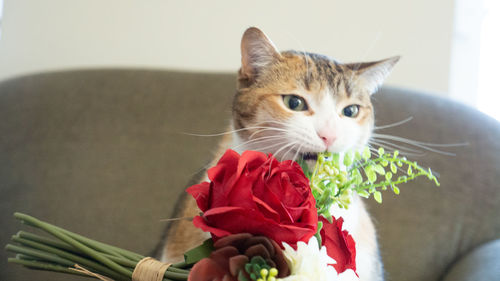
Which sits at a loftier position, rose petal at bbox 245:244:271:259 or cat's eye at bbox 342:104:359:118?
cat's eye at bbox 342:104:359:118

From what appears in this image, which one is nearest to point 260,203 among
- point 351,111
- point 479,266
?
point 351,111

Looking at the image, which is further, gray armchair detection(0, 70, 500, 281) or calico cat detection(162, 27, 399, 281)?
gray armchair detection(0, 70, 500, 281)

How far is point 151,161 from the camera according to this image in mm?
1482

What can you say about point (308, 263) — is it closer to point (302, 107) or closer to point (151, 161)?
point (302, 107)

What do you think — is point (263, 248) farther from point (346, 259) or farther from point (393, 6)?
point (393, 6)

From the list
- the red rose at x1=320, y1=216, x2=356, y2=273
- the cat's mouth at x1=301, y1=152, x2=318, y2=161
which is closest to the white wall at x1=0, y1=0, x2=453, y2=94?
the cat's mouth at x1=301, y1=152, x2=318, y2=161

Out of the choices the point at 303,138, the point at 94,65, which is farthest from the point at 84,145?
the point at 303,138

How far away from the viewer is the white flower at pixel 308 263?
0.41 metres

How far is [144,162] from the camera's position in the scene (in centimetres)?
148

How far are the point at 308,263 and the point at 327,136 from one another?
28 cm

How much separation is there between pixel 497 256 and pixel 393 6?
116cm

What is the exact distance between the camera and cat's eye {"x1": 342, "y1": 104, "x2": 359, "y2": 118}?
791 millimetres

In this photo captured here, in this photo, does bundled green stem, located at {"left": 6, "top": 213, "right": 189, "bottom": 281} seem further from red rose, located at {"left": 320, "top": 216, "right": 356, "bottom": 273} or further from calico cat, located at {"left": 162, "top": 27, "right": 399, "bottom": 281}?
calico cat, located at {"left": 162, "top": 27, "right": 399, "bottom": 281}

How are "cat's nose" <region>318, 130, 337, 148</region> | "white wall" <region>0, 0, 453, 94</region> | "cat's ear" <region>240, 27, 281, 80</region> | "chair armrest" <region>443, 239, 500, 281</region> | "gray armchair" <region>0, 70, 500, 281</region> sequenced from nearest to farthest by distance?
1. "cat's nose" <region>318, 130, 337, 148</region>
2. "cat's ear" <region>240, 27, 281, 80</region>
3. "chair armrest" <region>443, 239, 500, 281</region>
4. "gray armchair" <region>0, 70, 500, 281</region>
5. "white wall" <region>0, 0, 453, 94</region>
